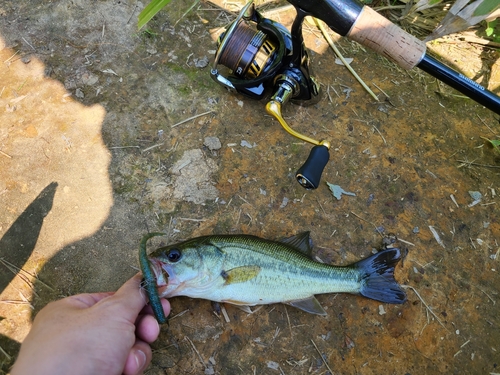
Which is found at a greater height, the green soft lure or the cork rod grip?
the cork rod grip

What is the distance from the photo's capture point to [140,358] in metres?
2.35

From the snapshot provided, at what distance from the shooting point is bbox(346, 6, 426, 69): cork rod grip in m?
2.63

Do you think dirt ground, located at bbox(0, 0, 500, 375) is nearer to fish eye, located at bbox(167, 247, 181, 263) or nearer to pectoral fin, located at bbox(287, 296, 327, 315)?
pectoral fin, located at bbox(287, 296, 327, 315)

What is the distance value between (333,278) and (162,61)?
8.64 ft

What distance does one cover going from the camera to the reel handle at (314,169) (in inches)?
109

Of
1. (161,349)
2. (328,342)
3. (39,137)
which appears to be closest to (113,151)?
(39,137)

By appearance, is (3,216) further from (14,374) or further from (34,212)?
(14,374)

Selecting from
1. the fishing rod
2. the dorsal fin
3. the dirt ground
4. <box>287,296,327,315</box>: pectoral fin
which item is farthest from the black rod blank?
<box>287,296,327,315</box>: pectoral fin

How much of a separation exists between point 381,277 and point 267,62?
2.01 metres

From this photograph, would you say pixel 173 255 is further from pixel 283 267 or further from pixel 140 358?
pixel 283 267

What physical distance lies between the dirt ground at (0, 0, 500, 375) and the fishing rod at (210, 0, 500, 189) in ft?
1.38

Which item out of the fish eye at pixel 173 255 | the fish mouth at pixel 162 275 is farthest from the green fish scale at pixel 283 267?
the fish mouth at pixel 162 275

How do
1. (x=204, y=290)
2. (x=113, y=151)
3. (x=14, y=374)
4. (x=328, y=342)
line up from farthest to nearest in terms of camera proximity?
1. (x=113, y=151)
2. (x=328, y=342)
3. (x=204, y=290)
4. (x=14, y=374)

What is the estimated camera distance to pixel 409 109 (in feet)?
12.3
